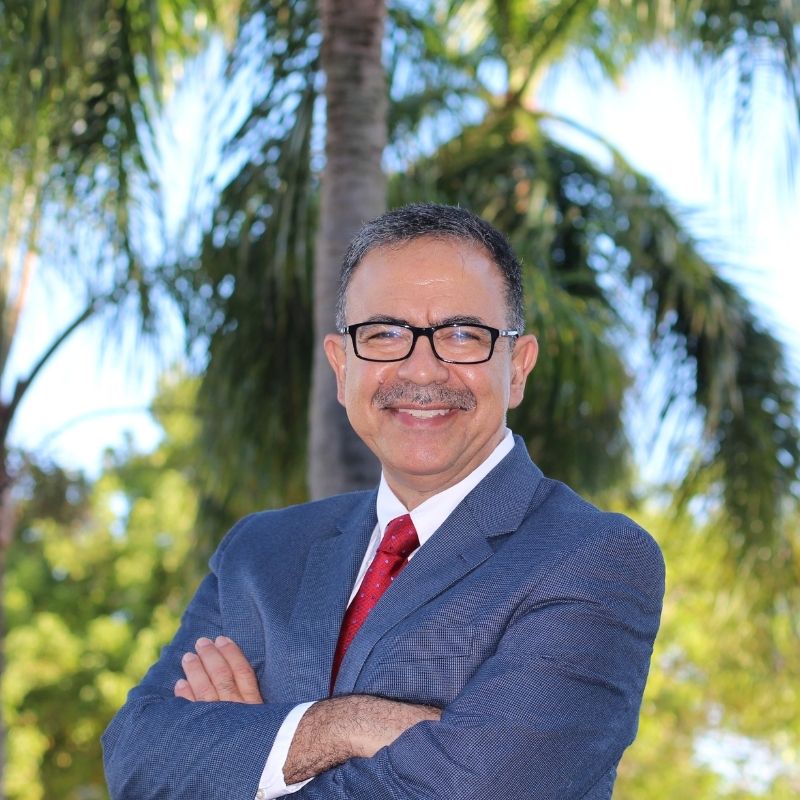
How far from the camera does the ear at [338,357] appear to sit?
8.78 feet

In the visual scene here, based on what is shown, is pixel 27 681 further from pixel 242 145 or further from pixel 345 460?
pixel 345 460

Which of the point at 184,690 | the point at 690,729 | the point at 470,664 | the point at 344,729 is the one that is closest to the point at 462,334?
the point at 470,664

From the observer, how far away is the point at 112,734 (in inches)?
96.7

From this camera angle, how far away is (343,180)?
5297 mm

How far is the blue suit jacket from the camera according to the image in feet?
6.88

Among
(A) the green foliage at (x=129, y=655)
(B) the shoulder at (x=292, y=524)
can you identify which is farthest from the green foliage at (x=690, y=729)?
(B) the shoulder at (x=292, y=524)

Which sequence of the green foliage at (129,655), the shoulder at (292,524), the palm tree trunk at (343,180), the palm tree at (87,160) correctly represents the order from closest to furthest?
the shoulder at (292,524) < the palm tree trunk at (343,180) < the palm tree at (87,160) < the green foliage at (129,655)

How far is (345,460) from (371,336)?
2607 mm

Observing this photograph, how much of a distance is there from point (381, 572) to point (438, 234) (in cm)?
67

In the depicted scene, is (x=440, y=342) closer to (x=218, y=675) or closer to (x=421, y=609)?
(x=421, y=609)

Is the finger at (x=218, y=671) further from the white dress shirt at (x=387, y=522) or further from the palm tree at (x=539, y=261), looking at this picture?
the palm tree at (x=539, y=261)

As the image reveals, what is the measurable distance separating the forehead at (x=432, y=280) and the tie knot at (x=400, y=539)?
1.36 ft

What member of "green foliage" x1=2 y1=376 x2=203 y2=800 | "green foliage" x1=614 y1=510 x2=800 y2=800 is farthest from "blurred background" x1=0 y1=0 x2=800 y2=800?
"green foliage" x1=2 y1=376 x2=203 y2=800

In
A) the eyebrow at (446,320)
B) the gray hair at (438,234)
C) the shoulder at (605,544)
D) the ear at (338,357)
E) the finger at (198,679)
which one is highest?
the gray hair at (438,234)
